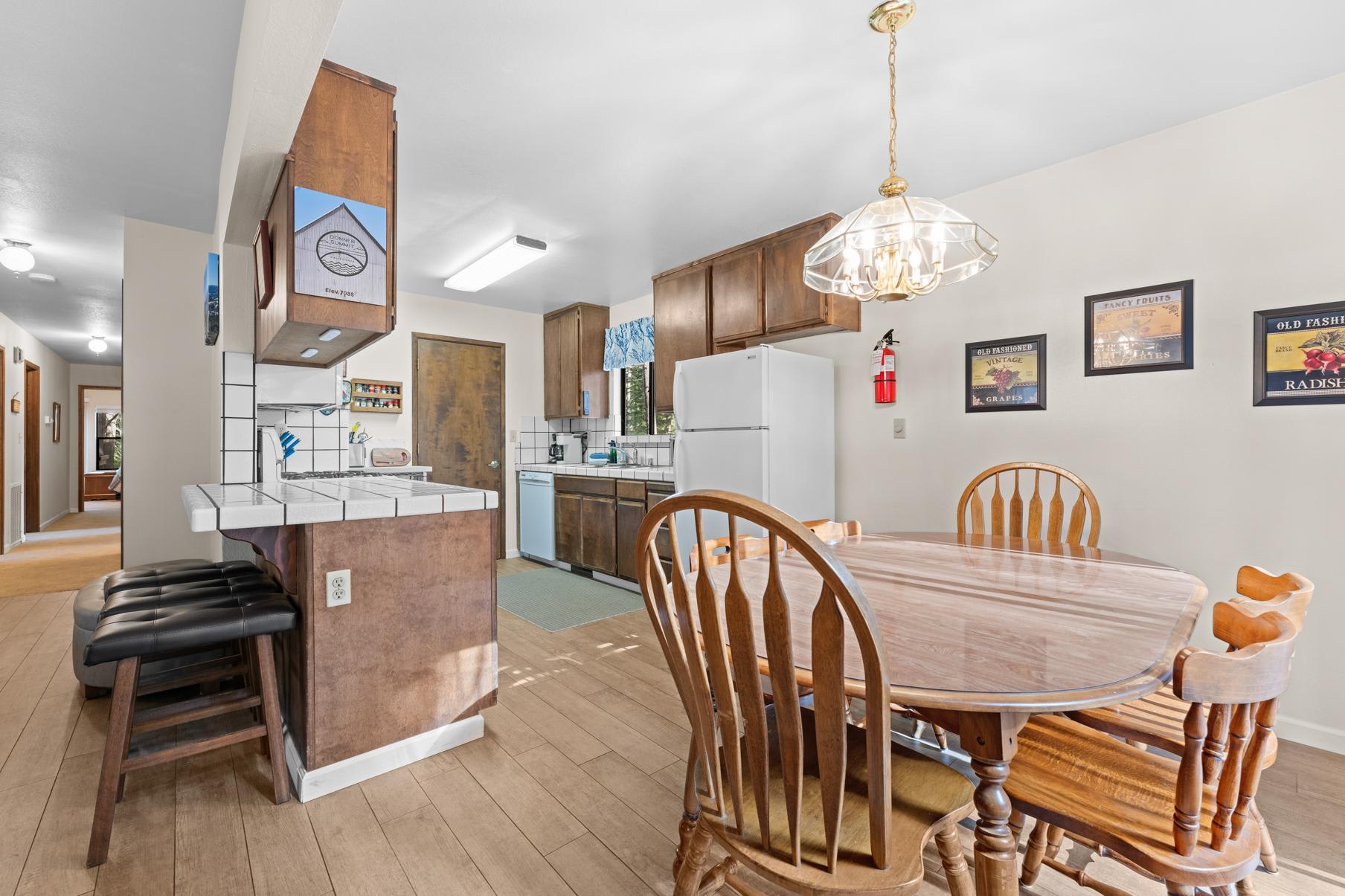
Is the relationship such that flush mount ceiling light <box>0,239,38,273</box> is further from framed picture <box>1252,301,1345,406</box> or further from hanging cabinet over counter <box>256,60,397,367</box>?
framed picture <box>1252,301,1345,406</box>

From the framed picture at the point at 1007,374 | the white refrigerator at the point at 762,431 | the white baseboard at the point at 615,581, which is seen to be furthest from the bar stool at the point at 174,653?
the framed picture at the point at 1007,374

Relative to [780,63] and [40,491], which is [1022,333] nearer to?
[780,63]

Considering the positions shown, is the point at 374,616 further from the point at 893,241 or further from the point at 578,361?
the point at 578,361

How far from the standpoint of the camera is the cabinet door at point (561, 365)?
520cm

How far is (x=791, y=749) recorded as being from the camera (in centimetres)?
87

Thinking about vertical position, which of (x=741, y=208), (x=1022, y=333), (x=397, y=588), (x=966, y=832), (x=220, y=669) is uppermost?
(x=741, y=208)

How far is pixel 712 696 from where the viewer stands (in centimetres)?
102

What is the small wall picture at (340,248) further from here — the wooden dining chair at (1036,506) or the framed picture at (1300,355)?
the framed picture at (1300,355)

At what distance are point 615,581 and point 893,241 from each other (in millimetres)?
3248

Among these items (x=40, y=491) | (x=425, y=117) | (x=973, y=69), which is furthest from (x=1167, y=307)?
(x=40, y=491)

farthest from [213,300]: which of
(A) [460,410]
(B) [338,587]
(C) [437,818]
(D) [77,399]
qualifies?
(D) [77,399]

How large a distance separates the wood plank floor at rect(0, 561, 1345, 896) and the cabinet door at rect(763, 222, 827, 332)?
220 centimetres

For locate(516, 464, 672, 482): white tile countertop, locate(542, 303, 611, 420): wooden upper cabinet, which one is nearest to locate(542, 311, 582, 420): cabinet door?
locate(542, 303, 611, 420): wooden upper cabinet

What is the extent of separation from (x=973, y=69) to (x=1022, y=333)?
49.4 inches
